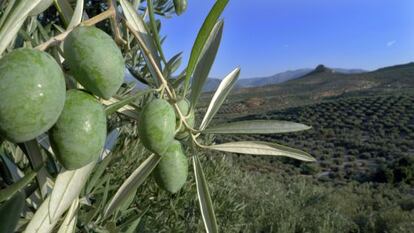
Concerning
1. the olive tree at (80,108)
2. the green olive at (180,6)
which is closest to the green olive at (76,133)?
the olive tree at (80,108)

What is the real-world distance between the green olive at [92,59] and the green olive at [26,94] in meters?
0.05

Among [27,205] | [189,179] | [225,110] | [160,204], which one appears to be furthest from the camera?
[225,110]

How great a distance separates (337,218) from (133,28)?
7.34 meters

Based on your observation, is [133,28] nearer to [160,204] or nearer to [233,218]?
[160,204]

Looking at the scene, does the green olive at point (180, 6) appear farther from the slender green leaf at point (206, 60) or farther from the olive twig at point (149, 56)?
the olive twig at point (149, 56)

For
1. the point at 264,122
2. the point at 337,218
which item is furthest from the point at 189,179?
the point at 337,218

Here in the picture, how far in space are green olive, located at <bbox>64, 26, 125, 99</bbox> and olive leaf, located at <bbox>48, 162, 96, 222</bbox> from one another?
132 millimetres

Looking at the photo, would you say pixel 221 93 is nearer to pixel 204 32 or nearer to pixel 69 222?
pixel 204 32

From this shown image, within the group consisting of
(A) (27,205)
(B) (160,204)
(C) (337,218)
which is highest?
(A) (27,205)

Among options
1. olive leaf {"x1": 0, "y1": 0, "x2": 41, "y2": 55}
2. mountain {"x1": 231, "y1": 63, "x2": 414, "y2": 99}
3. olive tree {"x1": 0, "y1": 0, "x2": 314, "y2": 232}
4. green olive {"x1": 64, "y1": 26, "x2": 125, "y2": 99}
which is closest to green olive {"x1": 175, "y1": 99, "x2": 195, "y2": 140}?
olive tree {"x1": 0, "y1": 0, "x2": 314, "y2": 232}

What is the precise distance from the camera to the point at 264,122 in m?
0.81

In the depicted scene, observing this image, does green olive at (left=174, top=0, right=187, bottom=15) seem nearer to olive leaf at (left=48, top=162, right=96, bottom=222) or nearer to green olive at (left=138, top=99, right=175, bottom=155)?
green olive at (left=138, top=99, right=175, bottom=155)

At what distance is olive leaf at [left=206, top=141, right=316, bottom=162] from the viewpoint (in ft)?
2.76

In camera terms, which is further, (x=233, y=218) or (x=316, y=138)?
(x=316, y=138)
